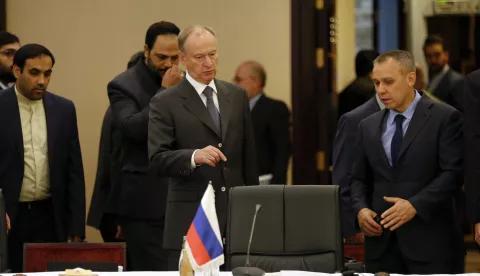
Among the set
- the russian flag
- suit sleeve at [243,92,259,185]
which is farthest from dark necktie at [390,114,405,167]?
the russian flag

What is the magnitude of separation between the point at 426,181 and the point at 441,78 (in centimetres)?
398

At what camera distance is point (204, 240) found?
145 inches

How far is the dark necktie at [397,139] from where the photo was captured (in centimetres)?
495

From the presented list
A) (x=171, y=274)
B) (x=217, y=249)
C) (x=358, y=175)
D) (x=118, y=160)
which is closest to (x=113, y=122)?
(x=118, y=160)

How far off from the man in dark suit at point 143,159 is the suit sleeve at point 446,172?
5.08 ft

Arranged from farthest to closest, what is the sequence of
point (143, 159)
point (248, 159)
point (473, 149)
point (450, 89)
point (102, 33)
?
1. point (450, 89)
2. point (102, 33)
3. point (143, 159)
4. point (248, 159)
5. point (473, 149)

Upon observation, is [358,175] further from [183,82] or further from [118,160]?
[118,160]

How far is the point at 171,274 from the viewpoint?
413 cm

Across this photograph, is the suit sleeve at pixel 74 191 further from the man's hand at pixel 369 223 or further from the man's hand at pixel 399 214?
the man's hand at pixel 399 214

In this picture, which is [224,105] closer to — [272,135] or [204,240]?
[204,240]

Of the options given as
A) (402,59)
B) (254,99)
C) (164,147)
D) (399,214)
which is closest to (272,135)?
(254,99)

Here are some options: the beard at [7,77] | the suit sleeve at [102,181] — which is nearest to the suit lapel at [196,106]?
the suit sleeve at [102,181]

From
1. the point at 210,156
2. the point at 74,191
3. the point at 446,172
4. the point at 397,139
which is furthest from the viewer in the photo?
the point at 74,191

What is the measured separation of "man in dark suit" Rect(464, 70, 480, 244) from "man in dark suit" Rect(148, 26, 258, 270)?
3.51 feet
